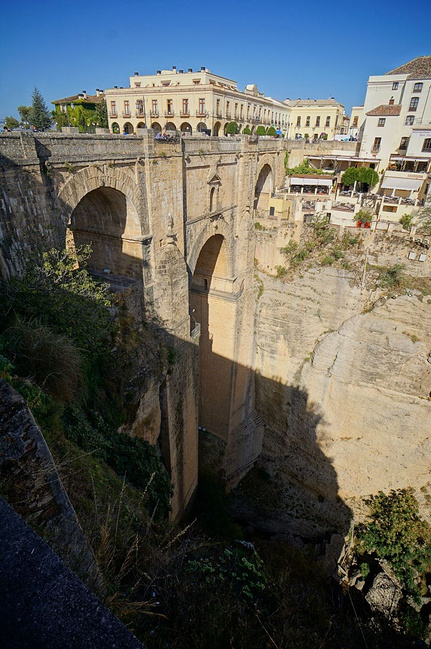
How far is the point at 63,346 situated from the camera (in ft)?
17.8

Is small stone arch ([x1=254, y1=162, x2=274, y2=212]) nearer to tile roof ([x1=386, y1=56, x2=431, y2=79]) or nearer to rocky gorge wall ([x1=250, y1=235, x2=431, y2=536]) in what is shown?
rocky gorge wall ([x1=250, y1=235, x2=431, y2=536])

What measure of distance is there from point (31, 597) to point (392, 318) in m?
13.3

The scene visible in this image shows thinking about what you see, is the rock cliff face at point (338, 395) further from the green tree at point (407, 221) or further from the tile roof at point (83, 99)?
the tile roof at point (83, 99)

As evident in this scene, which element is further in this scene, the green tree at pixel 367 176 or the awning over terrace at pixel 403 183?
the green tree at pixel 367 176

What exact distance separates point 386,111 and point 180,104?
15.9m

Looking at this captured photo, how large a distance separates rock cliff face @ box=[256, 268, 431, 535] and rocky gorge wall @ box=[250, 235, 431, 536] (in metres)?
0.04

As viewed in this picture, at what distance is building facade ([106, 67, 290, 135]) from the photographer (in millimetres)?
28281

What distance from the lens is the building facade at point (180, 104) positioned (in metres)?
28.3

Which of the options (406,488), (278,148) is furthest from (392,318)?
(278,148)

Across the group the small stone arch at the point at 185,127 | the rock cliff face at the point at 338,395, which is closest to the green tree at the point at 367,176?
the rock cliff face at the point at 338,395

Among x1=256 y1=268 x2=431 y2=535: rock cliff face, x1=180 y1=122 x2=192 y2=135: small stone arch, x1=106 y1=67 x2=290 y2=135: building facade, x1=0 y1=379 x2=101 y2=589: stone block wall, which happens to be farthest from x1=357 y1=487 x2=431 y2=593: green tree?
x1=180 y1=122 x2=192 y2=135: small stone arch

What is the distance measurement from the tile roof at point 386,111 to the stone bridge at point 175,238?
27.2ft

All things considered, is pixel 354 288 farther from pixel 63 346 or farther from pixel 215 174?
pixel 63 346

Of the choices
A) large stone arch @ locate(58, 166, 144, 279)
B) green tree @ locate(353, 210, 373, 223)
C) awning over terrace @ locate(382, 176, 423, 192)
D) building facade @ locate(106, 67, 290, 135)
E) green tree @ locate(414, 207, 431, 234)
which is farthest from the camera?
building facade @ locate(106, 67, 290, 135)
